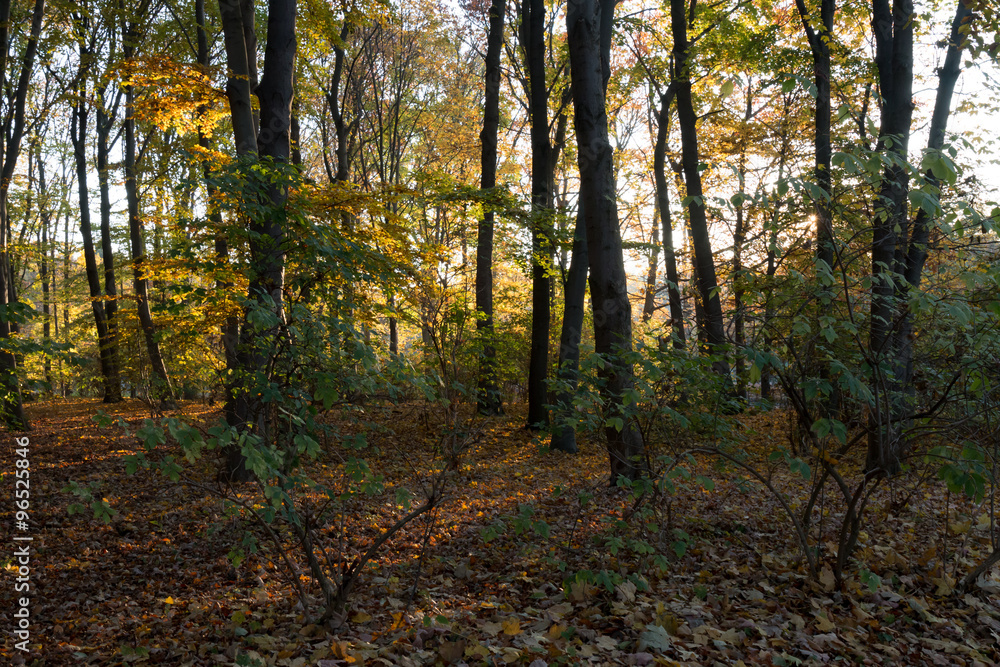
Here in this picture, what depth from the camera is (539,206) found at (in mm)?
9102

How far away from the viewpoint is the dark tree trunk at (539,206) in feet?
31.3

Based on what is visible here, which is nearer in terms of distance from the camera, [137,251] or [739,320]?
[739,320]

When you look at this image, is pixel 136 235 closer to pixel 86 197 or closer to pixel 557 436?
pixel 86 197

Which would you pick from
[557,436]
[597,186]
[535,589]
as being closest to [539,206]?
[597,186]

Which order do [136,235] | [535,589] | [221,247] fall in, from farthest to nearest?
[136,235], [221,247], [535,589]

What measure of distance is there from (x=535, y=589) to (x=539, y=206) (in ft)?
20.9

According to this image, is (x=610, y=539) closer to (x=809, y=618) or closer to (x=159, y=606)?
(x=809, y=618)

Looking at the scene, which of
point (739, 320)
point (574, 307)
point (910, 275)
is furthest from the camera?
point (574, 307)

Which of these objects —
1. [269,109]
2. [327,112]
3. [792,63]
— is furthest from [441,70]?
[269,109]

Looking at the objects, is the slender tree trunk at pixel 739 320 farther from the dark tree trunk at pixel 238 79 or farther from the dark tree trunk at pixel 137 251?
the dark tree trunk at pixel 137 251

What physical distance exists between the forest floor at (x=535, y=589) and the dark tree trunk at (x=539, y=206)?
426cm

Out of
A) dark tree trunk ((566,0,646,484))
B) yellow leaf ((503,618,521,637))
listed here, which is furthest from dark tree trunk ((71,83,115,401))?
yellow leaf ((503,618,521,637))

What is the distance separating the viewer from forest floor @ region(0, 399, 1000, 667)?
302 centimetres

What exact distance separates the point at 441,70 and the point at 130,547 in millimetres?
16593
